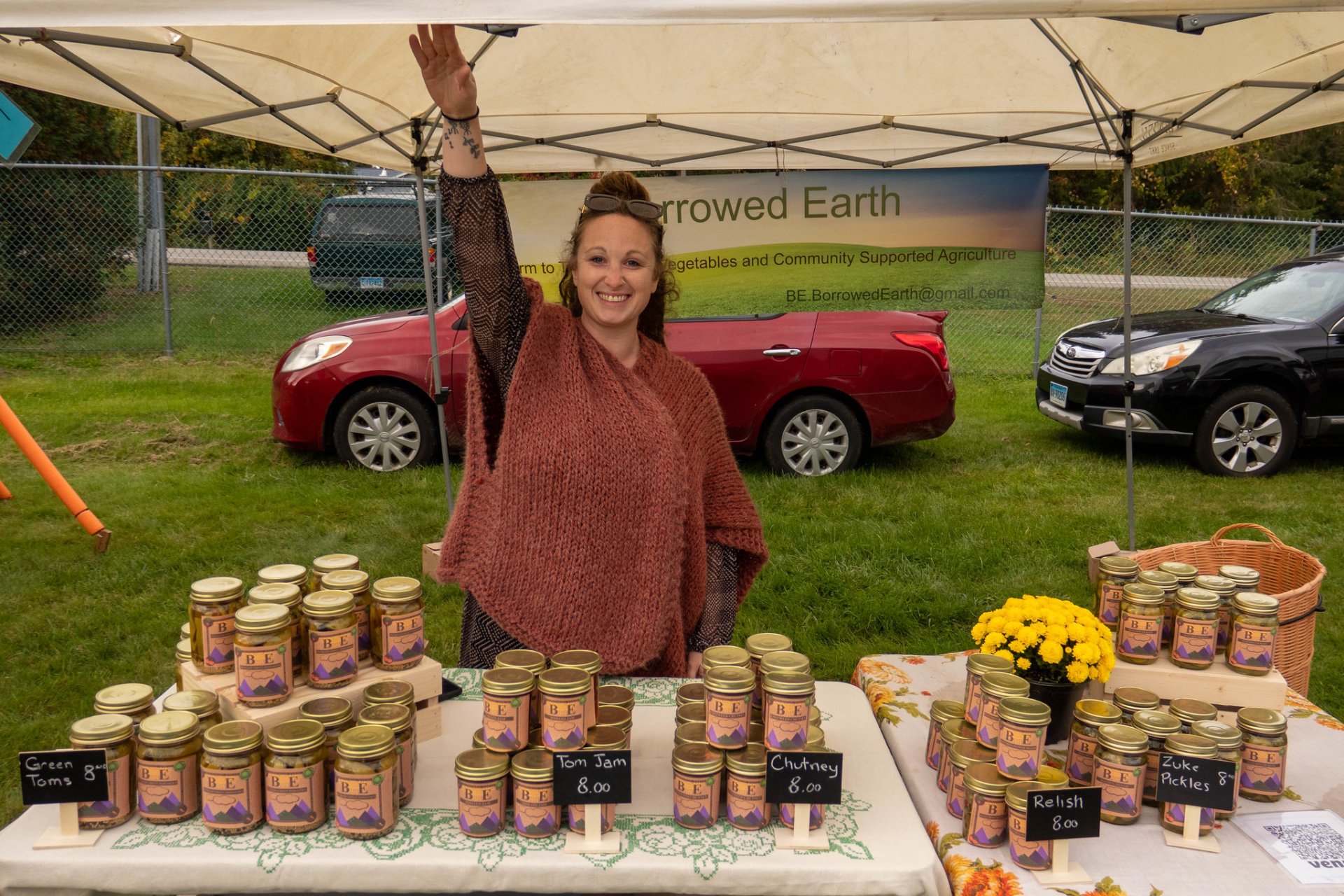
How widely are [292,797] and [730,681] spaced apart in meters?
0.78

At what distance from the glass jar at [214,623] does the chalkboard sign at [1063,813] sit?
1.50m

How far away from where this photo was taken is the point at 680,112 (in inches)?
167

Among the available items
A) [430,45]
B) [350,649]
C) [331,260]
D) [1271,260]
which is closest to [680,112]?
[430,45]

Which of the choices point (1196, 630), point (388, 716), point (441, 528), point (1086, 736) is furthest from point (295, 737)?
point (441, 528)

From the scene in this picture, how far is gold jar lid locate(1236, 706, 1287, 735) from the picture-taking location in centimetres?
197

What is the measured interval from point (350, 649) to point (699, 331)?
5079 millimetres

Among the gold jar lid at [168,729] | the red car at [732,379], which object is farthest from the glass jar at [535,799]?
the red car at [732,379]

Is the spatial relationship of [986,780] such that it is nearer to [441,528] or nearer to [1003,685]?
[1003,685]

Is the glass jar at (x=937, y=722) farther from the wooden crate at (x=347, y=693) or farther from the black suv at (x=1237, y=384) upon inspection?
the black suv at (x=1237, y=384)

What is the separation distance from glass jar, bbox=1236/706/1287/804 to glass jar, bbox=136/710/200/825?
1.97 m

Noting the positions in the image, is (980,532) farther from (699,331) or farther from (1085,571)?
(699,331)

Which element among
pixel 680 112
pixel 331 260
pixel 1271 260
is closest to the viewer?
→ pixel 680 112

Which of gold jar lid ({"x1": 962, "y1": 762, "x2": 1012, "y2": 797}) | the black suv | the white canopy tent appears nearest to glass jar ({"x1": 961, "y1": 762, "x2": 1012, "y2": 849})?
gold jar lid ({"x1": 962, "y1": 762, "x2": 1012, "y2": 797})

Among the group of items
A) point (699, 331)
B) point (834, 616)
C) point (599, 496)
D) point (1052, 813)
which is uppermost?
point (699, 331)
